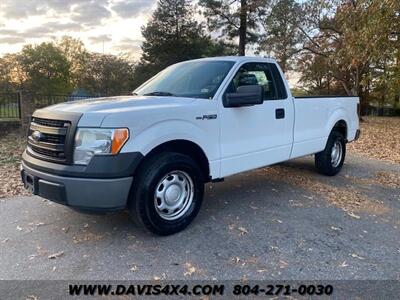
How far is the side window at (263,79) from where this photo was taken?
496 centimetres

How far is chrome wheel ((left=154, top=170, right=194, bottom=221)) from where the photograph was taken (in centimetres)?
402

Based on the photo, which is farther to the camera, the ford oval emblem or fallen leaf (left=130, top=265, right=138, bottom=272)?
the ford oval emblem

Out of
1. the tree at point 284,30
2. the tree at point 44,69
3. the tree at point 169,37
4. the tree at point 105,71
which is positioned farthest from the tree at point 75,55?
the tree at point 284,30

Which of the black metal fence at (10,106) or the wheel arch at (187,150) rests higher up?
the black metal fence at (10,106)

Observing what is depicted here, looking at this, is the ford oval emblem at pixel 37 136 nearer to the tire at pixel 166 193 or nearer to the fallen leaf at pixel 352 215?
the tire at pixel 166 193

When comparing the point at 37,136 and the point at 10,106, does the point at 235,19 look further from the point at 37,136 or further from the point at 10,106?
the point at 37,136

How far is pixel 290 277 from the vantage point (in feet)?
11.0

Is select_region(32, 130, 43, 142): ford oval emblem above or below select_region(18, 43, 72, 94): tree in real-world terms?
below

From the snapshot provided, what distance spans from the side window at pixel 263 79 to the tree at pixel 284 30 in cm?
1550

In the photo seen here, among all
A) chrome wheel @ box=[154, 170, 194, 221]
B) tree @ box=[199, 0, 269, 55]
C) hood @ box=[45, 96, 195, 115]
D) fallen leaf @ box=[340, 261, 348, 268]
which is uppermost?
tree @ box=[199, 0, 269, 55]

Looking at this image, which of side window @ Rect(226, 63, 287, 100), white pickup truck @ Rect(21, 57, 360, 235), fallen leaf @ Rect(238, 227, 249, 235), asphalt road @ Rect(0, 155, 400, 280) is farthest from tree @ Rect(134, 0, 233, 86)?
fallen leaf @ Rect(238, 227, 249, 235)

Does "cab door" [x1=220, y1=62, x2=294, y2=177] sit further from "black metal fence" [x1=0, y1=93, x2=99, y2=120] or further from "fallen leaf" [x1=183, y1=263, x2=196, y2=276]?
"black metal fence" [x1=0, y1=93, x2=99, y2=120]

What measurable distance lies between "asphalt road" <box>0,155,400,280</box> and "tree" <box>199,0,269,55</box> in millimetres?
23741

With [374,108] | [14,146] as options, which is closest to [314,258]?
[14,146]
